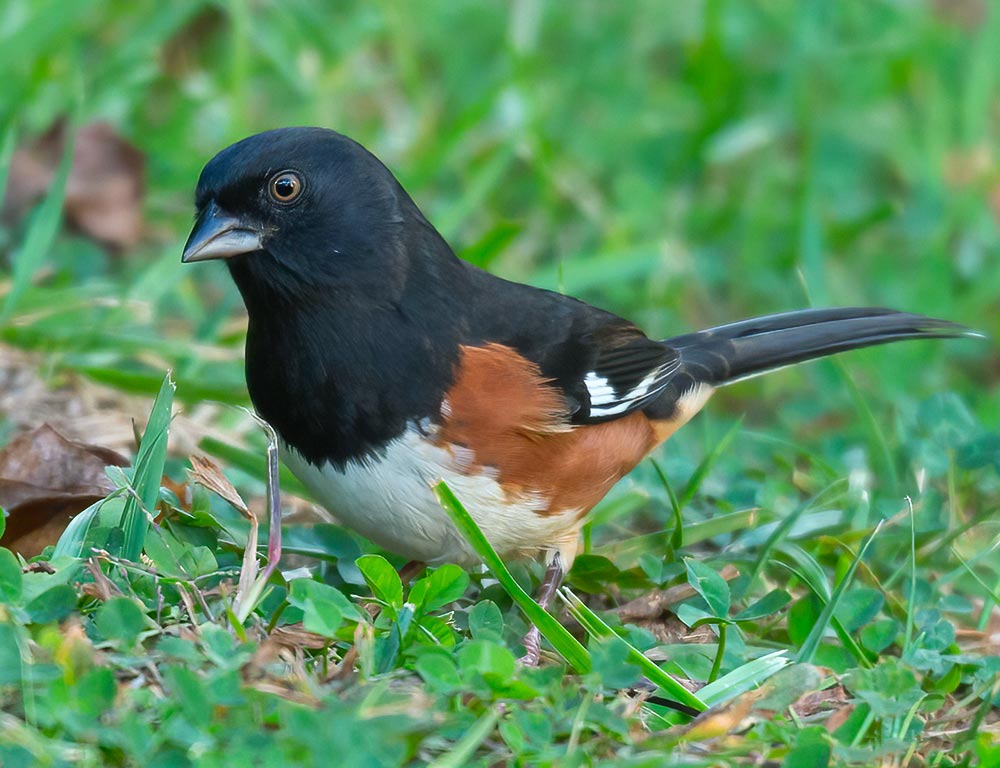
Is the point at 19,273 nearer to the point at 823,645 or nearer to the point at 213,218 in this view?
the point at 213,218

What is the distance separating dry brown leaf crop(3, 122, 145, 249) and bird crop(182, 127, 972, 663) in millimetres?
1897

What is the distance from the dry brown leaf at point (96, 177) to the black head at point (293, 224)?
1.87m

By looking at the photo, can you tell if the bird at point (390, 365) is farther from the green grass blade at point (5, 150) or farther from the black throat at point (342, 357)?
the green grass blade at point (5, 150)

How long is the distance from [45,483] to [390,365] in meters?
0.83

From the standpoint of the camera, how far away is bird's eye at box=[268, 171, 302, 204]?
3086 millimetres

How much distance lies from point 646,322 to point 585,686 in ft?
10.5

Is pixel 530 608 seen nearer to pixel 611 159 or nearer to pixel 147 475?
pixel 147 475

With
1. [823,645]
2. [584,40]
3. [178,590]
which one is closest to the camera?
[178,590]

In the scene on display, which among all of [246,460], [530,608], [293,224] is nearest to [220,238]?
[293,224]

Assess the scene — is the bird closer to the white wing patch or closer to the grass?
the white wing patch

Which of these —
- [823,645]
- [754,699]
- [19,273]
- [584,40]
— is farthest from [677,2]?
[754,699]

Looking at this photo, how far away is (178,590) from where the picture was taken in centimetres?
259

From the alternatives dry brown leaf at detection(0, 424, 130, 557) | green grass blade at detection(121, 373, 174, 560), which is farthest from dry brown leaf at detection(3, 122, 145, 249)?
green grass blade at detection(121, 373, 174, 560)

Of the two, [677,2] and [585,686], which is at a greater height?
[677,2]
